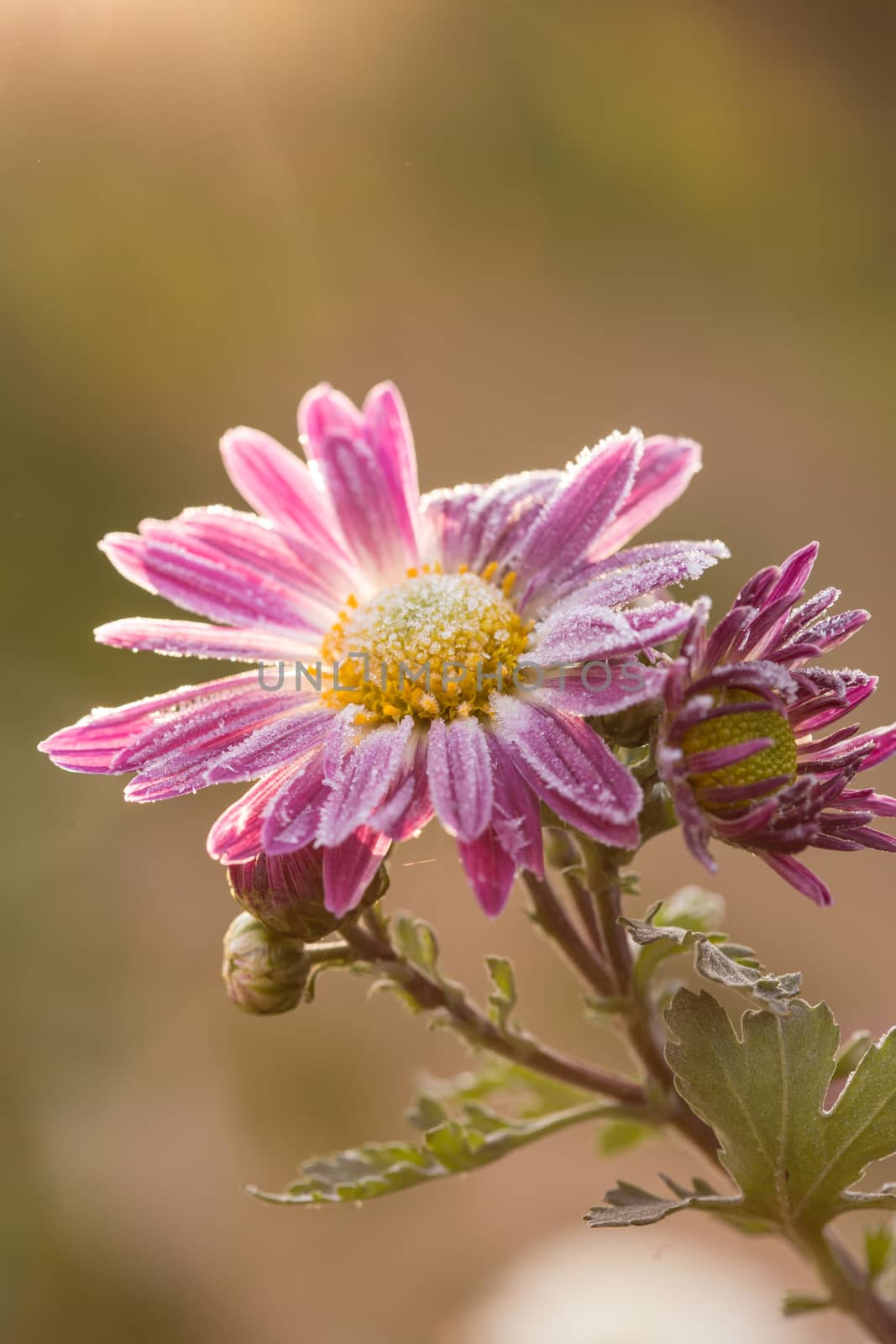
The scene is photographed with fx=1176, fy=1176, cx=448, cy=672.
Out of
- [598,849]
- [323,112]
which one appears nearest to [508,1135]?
[598,849]

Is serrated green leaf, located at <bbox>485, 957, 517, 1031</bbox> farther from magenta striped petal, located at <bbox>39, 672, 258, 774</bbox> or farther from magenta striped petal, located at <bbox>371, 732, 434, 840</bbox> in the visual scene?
magenta striped petal, located at <bbox>39, 672, 258, 774</bbox>

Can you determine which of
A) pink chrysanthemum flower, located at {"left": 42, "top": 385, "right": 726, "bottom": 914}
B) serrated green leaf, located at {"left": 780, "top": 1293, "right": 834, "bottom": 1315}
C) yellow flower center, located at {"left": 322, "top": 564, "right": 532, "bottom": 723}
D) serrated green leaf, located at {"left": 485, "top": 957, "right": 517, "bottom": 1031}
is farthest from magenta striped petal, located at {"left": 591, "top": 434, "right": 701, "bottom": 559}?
serrated green leaf, located at {"left": 780, "top": 1293, "right": 834, "bottom": 1315}

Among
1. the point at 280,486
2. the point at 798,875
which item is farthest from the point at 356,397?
the point at 798,875

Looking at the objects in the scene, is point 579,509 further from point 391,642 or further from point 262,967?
point 262,967

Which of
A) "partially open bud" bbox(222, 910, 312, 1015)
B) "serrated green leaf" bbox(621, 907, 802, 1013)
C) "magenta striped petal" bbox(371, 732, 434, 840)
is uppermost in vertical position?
"magenta striped petal" bbox(371, 732, 434, 840)

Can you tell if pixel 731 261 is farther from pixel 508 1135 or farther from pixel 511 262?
pixel 508 1135

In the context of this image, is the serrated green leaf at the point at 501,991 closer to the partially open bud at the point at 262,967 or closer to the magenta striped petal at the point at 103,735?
the partially open bud at the point at 262,967
